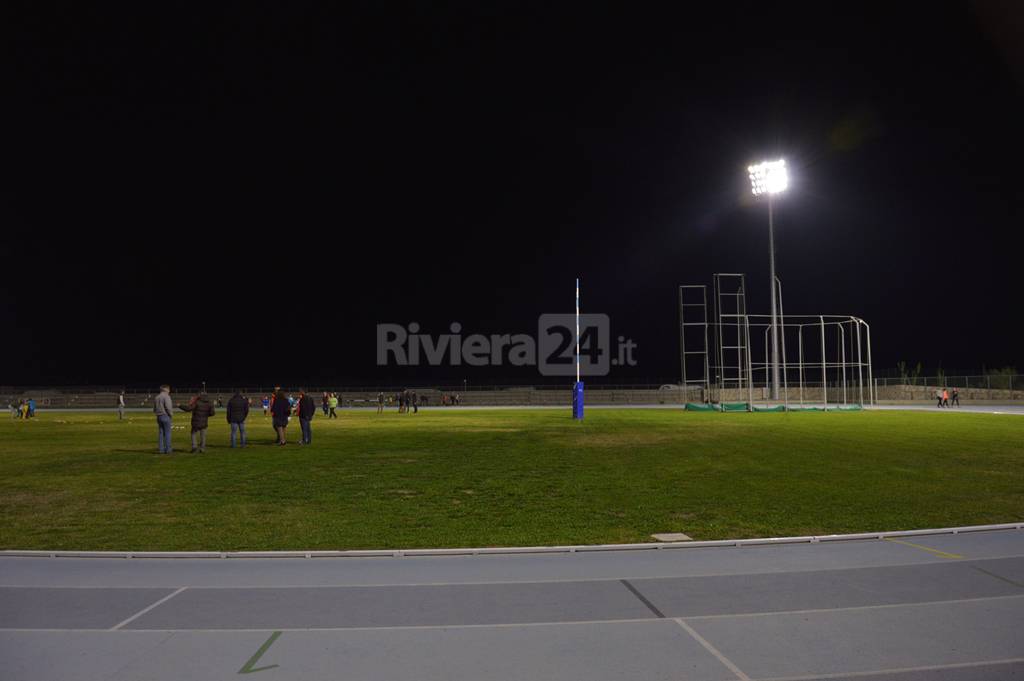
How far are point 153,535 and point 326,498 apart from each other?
9.55ft

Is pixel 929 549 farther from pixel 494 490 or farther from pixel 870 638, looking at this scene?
pixel 494 490

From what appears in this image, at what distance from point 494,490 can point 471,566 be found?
5003 mm

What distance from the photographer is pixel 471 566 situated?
684 cm

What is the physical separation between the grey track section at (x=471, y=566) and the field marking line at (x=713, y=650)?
1314mm

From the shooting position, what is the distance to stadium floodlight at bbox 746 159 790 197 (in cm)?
4462

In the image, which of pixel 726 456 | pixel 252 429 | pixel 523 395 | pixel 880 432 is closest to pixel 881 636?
pixel 726 456

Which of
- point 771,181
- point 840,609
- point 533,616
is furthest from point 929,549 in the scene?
point 771,181

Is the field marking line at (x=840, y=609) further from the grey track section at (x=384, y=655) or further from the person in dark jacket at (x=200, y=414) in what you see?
the person in dark jacket at (x=200, y=414)

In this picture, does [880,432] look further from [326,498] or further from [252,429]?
[252,429]

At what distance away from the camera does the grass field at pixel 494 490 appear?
8.66 meters

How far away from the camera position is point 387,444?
20578mm

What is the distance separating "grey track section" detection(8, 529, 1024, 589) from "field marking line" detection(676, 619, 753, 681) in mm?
1314

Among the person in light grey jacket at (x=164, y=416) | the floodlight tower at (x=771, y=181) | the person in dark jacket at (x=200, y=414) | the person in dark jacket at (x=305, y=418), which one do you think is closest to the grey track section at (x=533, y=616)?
the person in light grey jacket at (x=164, y=416)

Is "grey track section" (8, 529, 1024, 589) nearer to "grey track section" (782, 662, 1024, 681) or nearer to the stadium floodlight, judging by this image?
"grey track section" (782, 662, 1024, 681)
